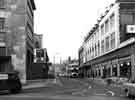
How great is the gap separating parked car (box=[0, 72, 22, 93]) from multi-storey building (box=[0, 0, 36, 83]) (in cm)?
1179

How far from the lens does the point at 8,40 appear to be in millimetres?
37312

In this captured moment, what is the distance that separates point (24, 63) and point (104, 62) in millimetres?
29091

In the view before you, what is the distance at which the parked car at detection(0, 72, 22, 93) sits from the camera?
2428cm

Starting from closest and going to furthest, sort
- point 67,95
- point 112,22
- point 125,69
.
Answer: point 67,95
point 125,69
point 112,22

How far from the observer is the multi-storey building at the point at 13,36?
37.1 metres

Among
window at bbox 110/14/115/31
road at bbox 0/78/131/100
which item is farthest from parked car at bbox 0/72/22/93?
window at bbox 110/14/115/31

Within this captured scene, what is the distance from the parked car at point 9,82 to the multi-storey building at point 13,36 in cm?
1179

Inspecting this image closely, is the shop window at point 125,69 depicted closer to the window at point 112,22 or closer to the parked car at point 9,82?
the window at point 112,22

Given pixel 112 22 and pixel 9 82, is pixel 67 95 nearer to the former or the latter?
pixel 9 82

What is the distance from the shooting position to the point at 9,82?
24.6m

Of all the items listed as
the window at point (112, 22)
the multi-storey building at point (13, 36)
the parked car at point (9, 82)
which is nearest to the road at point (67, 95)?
the parked car at point (9, 82)

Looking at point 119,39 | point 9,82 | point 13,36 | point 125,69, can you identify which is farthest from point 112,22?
point 9,82

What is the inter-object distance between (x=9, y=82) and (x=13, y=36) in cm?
1408

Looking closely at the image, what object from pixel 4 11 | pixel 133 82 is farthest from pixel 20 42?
pixel 133 82
